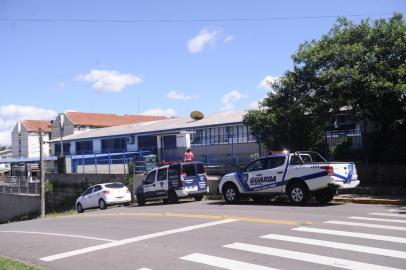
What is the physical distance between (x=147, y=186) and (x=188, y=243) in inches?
→ 540

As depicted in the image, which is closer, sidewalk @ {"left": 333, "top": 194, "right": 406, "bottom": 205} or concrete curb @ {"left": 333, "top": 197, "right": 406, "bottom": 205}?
concrete curb @ {"left": 333, "top": 197, "right": 406, "bottom": 205}

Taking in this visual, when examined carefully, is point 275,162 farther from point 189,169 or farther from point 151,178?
point 151,178

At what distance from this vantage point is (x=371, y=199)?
17.3m

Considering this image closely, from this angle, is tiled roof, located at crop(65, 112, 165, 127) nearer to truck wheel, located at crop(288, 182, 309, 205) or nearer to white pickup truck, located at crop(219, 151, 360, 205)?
white pickup truck, located at crop(219, 151, 360, 205)

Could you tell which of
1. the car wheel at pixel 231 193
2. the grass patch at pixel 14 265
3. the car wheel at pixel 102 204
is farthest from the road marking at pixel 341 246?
the car wheel at pixel 102 204

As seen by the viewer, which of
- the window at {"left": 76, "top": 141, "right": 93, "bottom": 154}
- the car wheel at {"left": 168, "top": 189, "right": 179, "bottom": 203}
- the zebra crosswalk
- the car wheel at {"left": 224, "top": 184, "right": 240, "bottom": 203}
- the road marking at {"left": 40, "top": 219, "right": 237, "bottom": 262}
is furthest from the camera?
the window at {"left": 76, "top": 141, "right": 93, "bottom": 154}

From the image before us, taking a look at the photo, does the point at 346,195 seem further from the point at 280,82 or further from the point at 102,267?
the point at 102,267

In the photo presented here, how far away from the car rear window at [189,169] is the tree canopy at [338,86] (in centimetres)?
353

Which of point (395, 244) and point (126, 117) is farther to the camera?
point (126, 117)

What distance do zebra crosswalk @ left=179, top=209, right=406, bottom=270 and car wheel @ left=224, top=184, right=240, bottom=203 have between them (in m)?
7.49

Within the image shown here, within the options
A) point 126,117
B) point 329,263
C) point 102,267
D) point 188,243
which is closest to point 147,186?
point 188,243

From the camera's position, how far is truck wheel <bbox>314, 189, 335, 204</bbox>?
17422 mm

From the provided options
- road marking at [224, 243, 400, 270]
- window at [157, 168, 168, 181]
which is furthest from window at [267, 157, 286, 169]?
road marking at [224, 243, 400, 270]

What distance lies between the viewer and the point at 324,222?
41.9 ft
